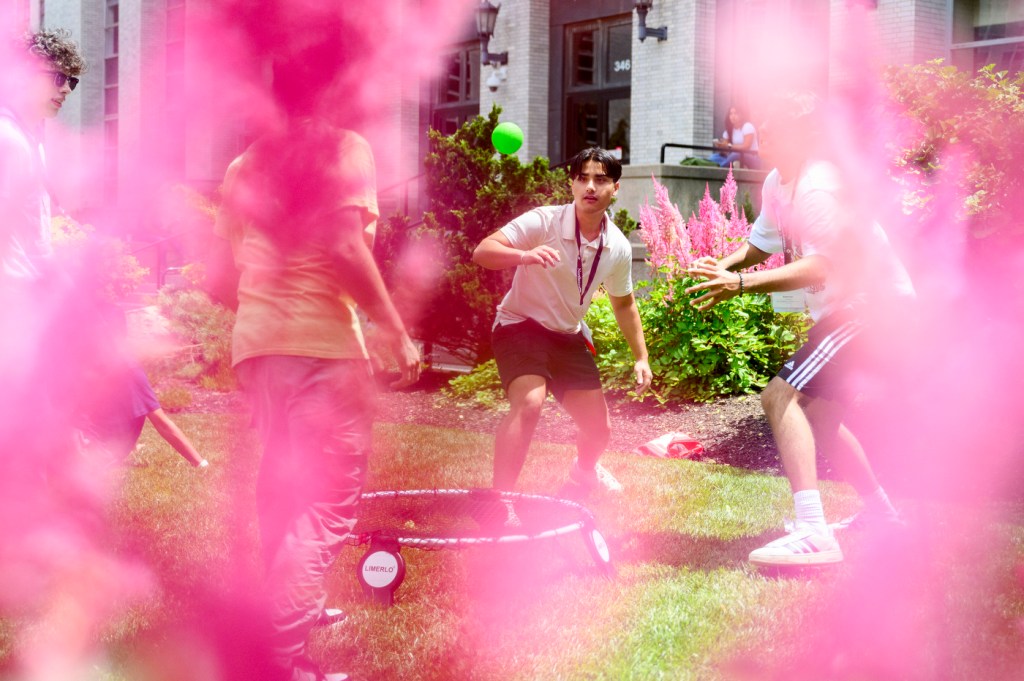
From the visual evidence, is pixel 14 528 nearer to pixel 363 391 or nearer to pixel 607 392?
pixel 363 391

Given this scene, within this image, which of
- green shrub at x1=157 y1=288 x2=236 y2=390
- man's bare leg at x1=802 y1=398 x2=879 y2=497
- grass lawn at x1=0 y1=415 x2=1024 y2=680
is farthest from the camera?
man's bare leg at x1=802 y1=398 x2=879 y2=497

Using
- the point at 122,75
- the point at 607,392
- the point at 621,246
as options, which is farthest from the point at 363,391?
the point at 607,392

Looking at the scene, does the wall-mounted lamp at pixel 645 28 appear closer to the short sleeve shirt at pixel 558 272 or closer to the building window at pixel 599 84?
the building window at pixel 599 84

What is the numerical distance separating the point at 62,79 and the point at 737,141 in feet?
38.0

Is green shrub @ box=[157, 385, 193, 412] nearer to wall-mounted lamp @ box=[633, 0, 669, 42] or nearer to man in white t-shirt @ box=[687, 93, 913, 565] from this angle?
man in white t-shirt @ box=[687, 93, 913, 565]

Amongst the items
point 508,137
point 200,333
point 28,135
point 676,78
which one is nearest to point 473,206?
point 508,137

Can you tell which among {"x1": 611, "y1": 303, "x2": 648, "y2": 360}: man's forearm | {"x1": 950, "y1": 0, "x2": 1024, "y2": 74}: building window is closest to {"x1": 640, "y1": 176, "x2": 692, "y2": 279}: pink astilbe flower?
{"x1": 950, "y1": 0, "x2": 1024, "y2": 74}: building window

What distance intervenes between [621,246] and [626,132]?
14364 millimetres

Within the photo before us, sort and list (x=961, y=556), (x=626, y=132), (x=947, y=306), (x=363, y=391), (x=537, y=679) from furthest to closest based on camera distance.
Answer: (x=626, y=132) → (x=947, y=306) → (x=961, y=556) → (x=537, y=679) → (x=363, y=391)

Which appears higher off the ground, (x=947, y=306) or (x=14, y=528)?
(x=947, y=306)

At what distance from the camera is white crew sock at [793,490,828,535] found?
3.86m

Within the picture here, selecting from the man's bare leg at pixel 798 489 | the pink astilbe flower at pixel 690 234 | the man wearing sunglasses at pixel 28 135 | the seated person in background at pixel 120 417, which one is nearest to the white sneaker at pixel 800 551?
the man's bare leg at pixel 798 489

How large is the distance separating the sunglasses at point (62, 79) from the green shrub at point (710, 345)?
6.35 meters

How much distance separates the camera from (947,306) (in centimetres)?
538
